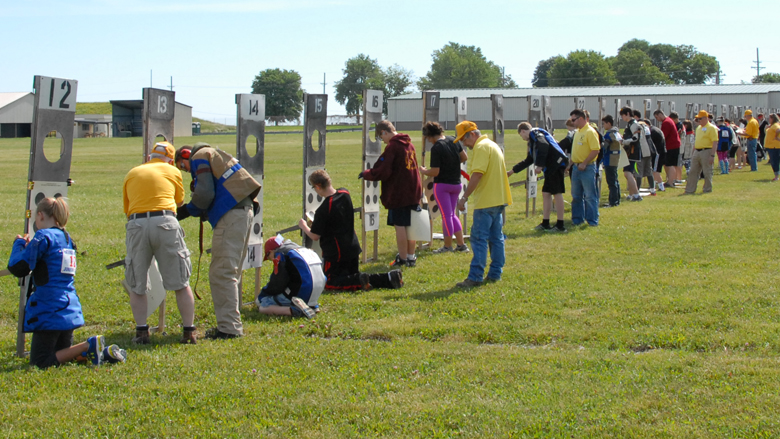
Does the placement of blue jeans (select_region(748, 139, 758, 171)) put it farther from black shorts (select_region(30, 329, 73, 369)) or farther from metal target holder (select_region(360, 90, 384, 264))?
black shorts (select_region(30, 329, 73, 369))

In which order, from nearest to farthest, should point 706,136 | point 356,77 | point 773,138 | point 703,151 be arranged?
point 706,136, point 703,151, point 773,138, point 356,77

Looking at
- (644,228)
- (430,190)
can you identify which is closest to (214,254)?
(430,190)

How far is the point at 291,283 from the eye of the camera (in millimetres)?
7484

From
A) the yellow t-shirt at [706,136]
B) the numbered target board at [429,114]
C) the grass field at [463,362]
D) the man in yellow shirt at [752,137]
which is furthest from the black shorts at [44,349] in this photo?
the man in yellow shirt at [752,137]

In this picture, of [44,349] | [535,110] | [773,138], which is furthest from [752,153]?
[44,349]

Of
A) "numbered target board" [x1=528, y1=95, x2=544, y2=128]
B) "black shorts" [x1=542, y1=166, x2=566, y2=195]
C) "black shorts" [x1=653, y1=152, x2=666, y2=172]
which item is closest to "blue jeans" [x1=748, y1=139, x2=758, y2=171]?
"black shorts" [x1=653, y1=152, x2=666, y2=172]

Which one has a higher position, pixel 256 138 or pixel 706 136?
pixel 706 136

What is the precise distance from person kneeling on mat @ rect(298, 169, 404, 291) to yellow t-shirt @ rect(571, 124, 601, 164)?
5.51 meters

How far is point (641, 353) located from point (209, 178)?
388 cm

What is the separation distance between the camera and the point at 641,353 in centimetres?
585

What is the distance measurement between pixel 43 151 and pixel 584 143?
898 centimetres

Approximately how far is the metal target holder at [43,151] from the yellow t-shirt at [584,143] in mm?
8647

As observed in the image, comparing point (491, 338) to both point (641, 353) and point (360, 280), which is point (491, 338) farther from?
point (360, 280)

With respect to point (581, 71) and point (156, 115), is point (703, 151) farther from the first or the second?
point (581, 71)
